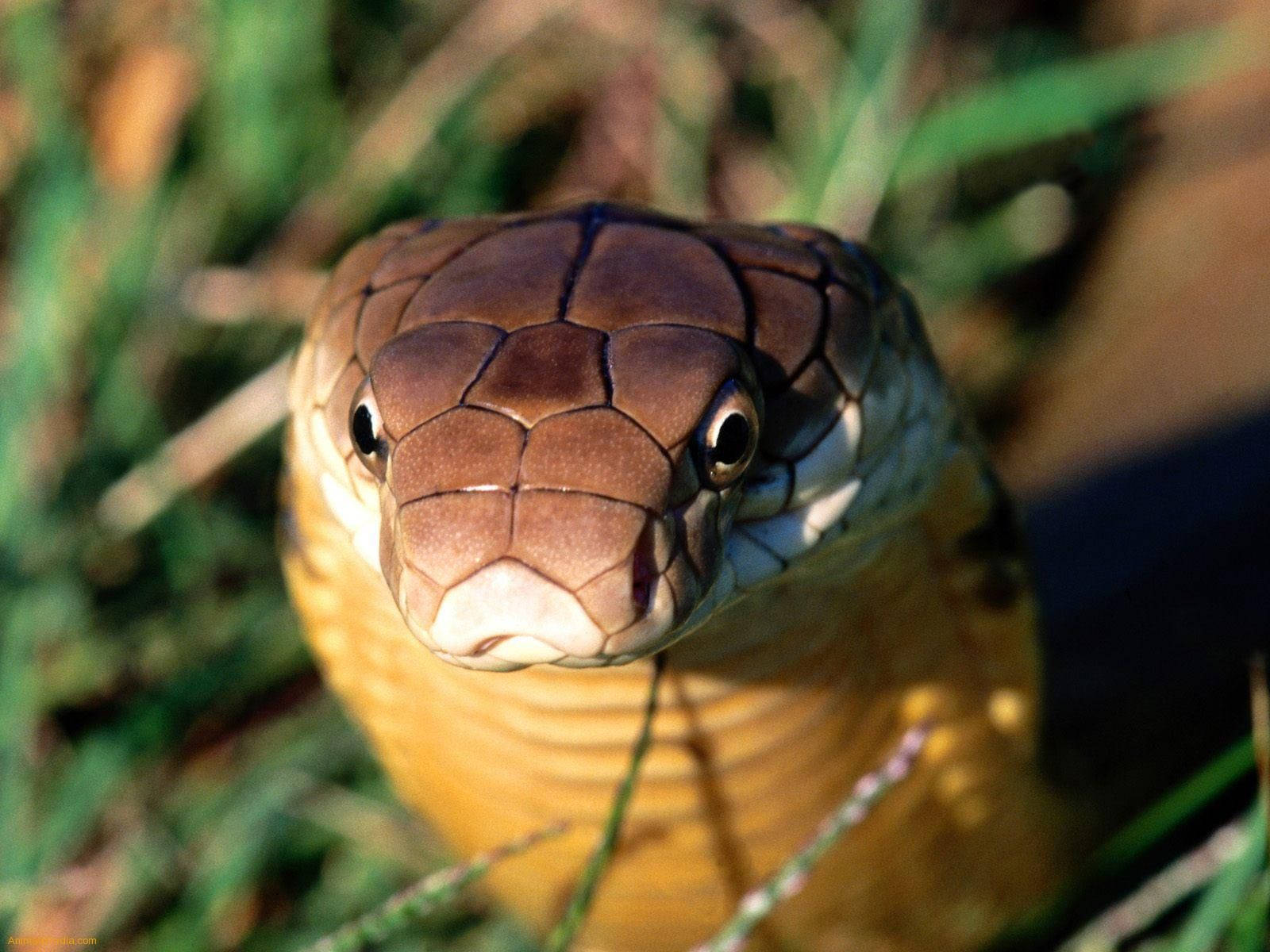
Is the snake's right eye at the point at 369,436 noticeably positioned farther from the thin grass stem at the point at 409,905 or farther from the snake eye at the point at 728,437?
the thin grass stem at the point at 409,905

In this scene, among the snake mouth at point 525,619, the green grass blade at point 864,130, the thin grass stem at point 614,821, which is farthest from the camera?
the green grass blade at point 864,130

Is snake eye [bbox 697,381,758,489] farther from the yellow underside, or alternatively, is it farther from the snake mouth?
the yellow underside

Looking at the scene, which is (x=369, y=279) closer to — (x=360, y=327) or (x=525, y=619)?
(x=360, y=327)

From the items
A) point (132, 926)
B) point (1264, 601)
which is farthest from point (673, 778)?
point (1264, 601)

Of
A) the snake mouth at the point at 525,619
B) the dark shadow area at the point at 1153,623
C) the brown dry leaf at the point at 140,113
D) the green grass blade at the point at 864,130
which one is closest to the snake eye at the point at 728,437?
the snake mouth at the point at 525,619

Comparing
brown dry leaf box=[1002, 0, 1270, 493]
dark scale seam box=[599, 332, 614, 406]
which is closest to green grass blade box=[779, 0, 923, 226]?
brown dry leaf box=[1002, 0, 1270, 493]

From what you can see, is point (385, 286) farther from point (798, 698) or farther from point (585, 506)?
point (798, 698)

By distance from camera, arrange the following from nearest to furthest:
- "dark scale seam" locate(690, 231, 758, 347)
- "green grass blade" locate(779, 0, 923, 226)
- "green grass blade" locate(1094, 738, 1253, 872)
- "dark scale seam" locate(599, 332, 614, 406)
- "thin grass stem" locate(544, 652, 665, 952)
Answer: "dark scale seam" locate(599, 332, 614, 406) < "dark scale seam" locate(690, 231, 758, 347) < "thin grass stem" locate(544, 652, 665, 952) < "green grass blade" locate(1094, 738, 1253, 872) < "green grass blade" locate(779, 0, 923, 226)
